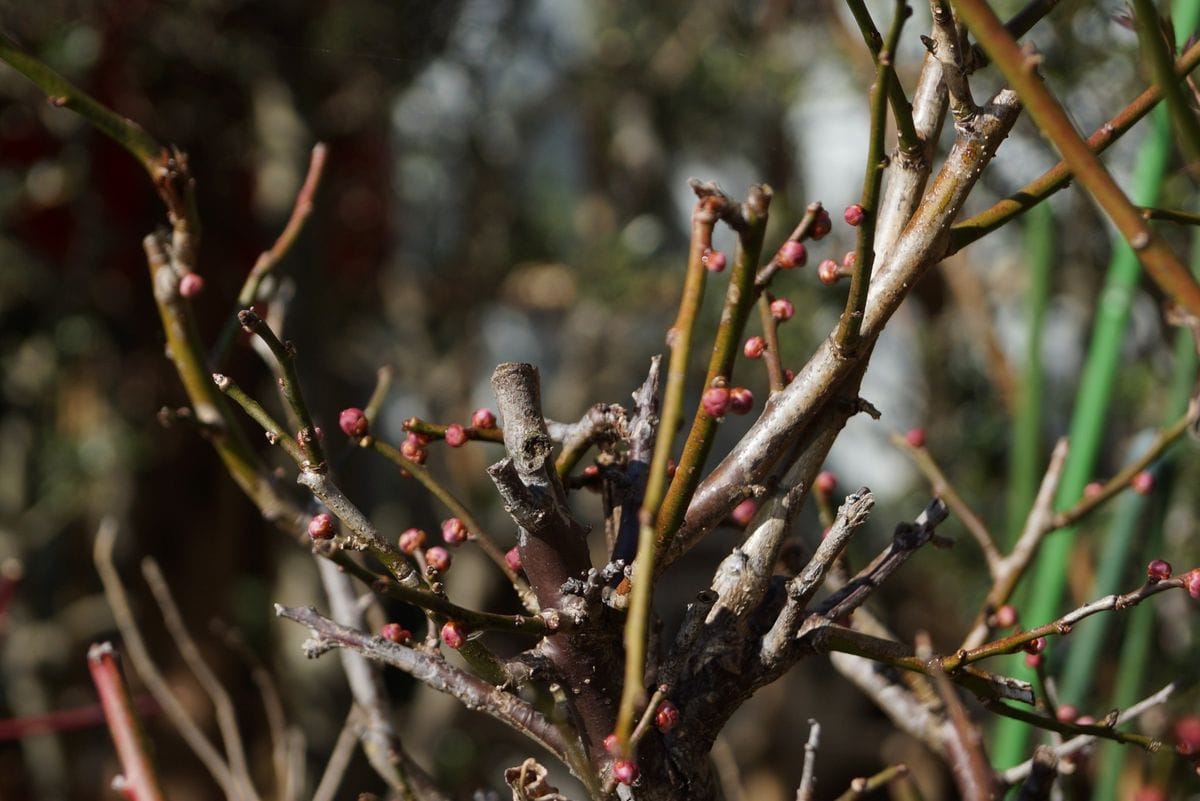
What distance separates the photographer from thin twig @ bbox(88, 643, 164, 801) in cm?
59

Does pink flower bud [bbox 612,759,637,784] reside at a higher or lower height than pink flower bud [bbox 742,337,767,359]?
lower

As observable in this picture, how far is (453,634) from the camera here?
40cm

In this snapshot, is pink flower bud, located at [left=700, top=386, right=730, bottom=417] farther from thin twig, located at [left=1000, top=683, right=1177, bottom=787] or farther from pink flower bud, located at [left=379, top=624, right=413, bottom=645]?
thin twig, located at [left=1000, top=683, right=1177, bottom=787]

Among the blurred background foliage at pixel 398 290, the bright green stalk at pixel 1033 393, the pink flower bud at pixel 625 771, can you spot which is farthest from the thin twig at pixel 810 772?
the blurred background foliage at pixel 398 290

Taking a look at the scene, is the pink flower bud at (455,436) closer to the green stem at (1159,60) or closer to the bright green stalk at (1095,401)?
the green stem at (1159,60)

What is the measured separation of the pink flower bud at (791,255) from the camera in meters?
0.45

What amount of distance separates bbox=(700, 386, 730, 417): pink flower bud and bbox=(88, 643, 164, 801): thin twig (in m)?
0.35

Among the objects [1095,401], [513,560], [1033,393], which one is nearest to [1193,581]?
[513,560]

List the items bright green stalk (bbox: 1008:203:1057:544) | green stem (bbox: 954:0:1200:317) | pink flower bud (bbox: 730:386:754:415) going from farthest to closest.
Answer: bright green stalk (bbox: 1008:203:1057:544)
pink flower bud (bbox: 730:386:754:415)
green stem (bbox: 954:0:1200:317)

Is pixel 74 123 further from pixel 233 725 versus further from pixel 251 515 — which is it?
pixel 233 725

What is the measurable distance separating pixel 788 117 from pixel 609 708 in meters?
2.02

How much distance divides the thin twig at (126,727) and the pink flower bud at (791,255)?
1.24ft

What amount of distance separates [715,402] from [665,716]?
0.12 meters


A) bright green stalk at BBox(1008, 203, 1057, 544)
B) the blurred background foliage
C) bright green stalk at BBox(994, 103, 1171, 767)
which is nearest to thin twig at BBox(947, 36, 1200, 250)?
bright green stalk at BBox(994, 103, 1171, 767)
